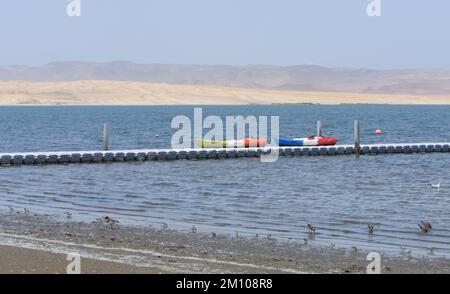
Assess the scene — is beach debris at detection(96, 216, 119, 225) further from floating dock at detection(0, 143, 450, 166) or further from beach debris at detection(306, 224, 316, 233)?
floating dock at detection(0, 143, 450, 166)

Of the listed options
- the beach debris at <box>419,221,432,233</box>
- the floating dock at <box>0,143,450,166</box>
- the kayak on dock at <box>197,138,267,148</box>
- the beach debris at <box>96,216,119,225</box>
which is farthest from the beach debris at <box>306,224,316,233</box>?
the kayak on dock at <box>197,138,267,148</box>

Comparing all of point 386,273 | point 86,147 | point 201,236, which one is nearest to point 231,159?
point 86,147

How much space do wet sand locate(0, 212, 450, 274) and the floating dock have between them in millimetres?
23601

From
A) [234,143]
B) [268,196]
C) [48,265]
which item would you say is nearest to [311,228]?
[48,265]

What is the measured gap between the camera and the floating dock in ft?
157

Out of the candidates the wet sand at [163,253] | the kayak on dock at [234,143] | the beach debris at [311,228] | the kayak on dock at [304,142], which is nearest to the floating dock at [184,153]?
the kayak on dock at [234,143]

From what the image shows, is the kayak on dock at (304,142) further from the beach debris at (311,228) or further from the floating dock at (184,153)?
the beach debris at (311,228)

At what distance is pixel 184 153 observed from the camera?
52.1 metres

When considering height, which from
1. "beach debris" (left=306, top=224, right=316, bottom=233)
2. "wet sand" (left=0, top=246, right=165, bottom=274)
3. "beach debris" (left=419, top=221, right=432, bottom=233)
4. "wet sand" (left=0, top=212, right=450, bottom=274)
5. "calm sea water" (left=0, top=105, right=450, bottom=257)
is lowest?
"calm sea water" (left=0, top=105, right=450, bottom=257)

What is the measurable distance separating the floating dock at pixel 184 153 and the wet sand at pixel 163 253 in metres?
23.6

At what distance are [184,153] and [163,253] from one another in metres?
32.5

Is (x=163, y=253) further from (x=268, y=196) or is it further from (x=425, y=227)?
(x=268, y=196)
